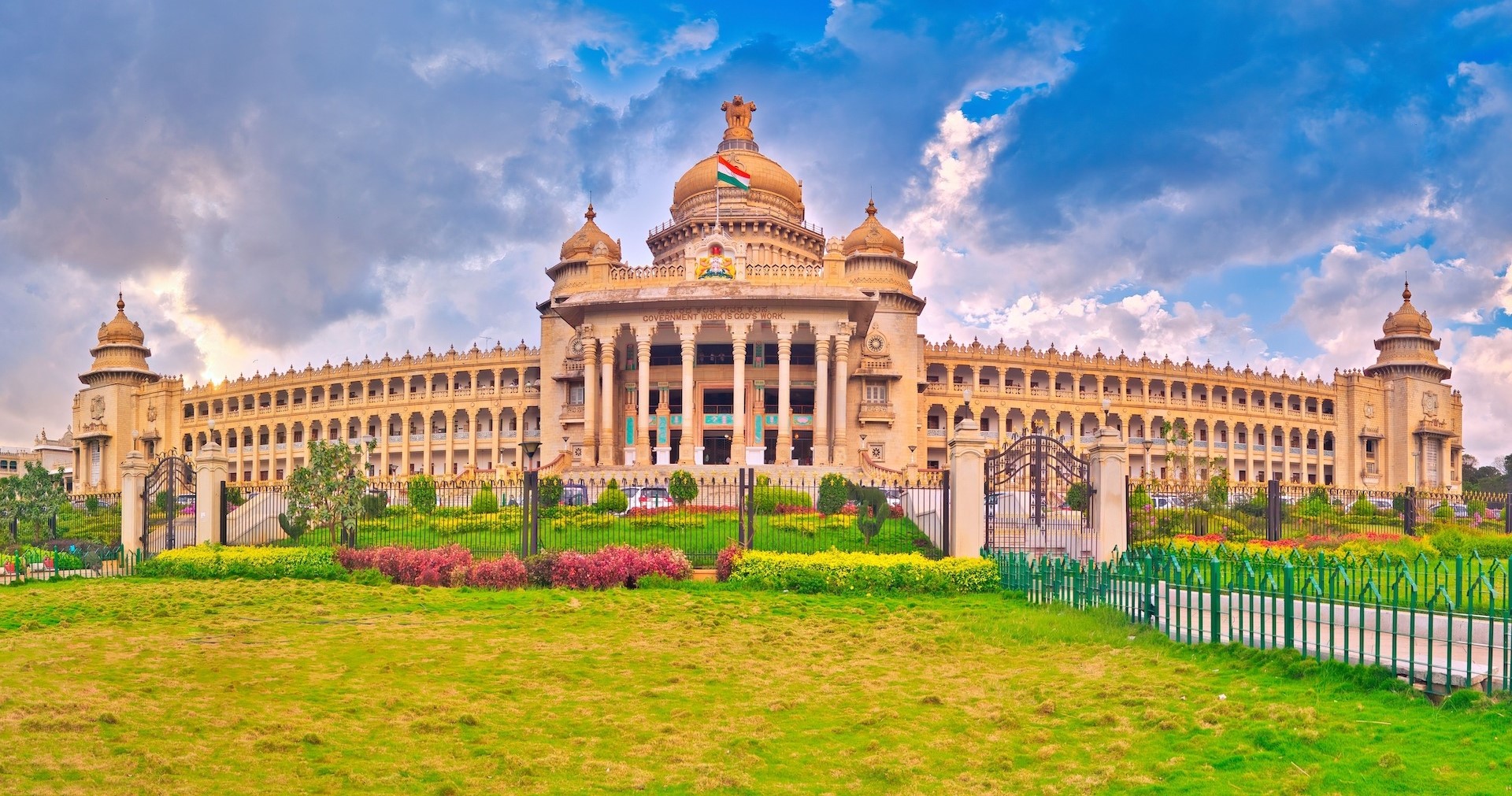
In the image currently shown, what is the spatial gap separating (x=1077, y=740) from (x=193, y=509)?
2165 centimetres

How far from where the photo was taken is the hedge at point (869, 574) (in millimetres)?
16516

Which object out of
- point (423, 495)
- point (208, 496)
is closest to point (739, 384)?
point (423, 495)

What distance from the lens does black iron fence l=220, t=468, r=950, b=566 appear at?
1967 centimetres

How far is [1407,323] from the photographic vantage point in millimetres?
68750

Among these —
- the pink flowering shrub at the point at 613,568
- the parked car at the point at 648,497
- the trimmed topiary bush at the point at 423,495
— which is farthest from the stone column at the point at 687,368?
the pink flowering shrub at the point at 613,568

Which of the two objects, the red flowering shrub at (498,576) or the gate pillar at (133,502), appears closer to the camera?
the red flowering shrub at (498,576)

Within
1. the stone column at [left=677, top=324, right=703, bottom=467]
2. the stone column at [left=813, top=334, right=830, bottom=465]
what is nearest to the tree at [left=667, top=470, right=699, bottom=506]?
the stone column at [left=677, top=324, right=703, bottom=467]

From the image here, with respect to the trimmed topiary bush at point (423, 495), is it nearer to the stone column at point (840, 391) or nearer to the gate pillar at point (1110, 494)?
the gate pillar at point (1110, 494)

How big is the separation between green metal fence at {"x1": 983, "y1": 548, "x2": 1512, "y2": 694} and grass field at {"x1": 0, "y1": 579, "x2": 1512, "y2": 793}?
34 cm

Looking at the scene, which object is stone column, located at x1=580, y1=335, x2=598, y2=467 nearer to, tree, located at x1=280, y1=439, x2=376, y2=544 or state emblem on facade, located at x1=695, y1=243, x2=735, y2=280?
state emblem on facade, located at x1=695, y1=243, x2=735, y2=280

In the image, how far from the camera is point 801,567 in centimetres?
1702

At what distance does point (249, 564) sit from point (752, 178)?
133ft

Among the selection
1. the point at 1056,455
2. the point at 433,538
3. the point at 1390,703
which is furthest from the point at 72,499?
the point at 1390,703

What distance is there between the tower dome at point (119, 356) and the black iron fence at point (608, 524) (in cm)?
5515
